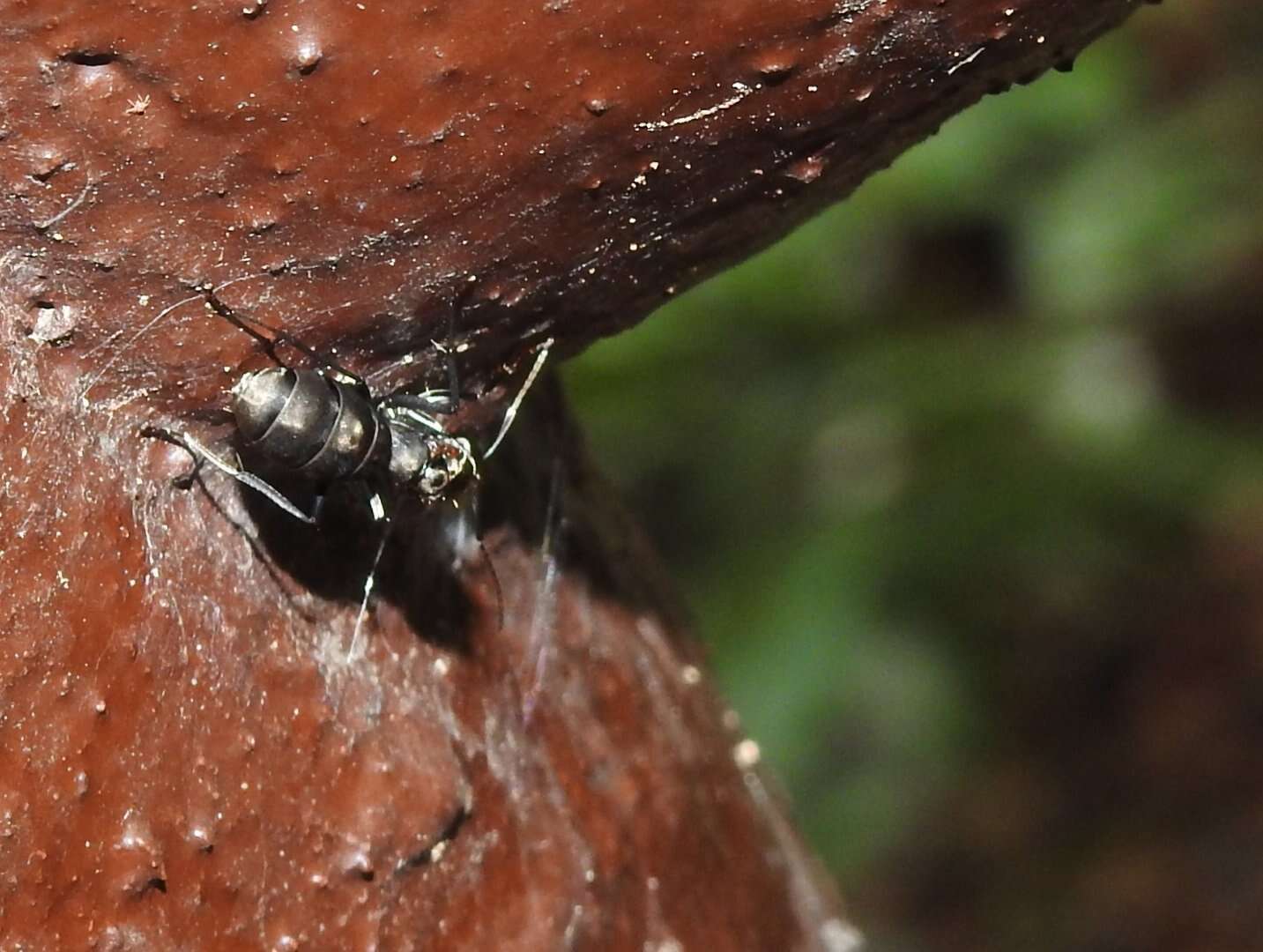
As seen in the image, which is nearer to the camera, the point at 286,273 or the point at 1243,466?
the point at 286,273

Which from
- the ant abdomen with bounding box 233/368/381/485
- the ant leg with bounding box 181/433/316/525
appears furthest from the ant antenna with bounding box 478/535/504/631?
the ant leg with bounding box 181/433/316/525

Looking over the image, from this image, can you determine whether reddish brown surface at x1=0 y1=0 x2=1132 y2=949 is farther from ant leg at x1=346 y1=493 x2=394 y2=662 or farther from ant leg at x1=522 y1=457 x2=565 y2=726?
ant leg at x1=522 y1=457 x2=565 y2=726

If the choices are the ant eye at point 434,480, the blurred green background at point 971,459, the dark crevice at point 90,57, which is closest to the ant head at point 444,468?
the ant eye at point 434,480

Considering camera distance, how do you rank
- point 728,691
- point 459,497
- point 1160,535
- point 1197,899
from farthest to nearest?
point 1197,899
point 1160,535
point 728,691
point 459,497

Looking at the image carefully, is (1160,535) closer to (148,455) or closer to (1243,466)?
(1243,466)

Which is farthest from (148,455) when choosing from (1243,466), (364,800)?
(1243,466)

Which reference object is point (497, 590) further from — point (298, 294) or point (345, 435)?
point (298, 294)
